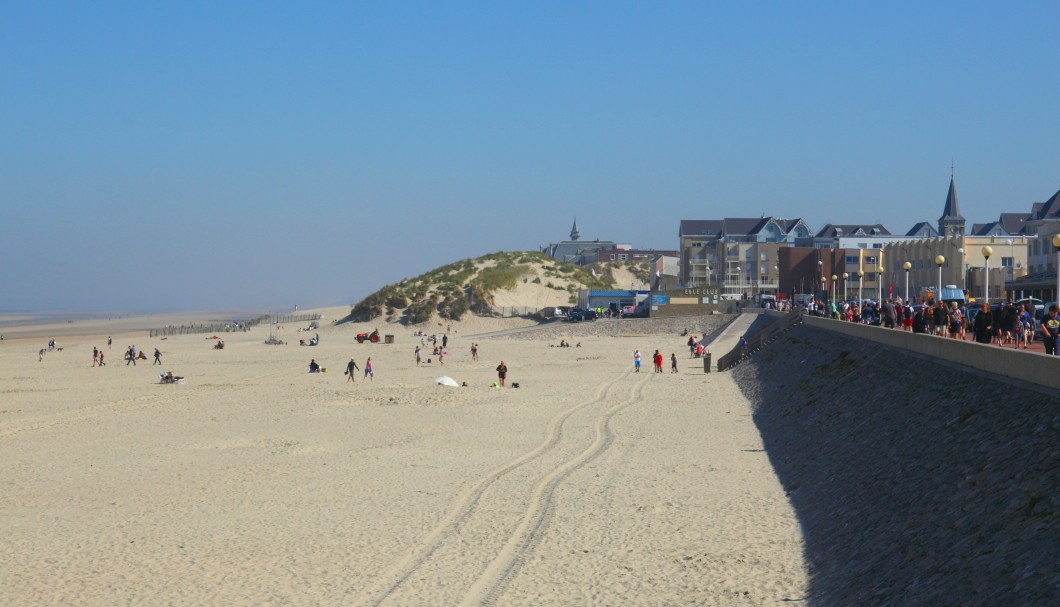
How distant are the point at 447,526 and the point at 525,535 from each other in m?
1.32

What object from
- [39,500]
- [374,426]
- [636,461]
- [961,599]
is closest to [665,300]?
[374,426]

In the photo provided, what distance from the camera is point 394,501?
55.7 feet

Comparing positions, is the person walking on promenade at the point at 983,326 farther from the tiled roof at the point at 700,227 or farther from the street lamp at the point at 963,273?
the tiled roof at the point at 700,227

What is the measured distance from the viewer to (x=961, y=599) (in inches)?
345

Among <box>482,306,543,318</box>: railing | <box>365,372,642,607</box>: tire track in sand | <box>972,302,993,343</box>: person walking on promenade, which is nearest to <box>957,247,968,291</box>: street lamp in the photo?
<box>482,306,543,318</box>: railing

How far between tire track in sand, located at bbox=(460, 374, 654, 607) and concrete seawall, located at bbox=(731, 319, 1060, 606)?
3.67m

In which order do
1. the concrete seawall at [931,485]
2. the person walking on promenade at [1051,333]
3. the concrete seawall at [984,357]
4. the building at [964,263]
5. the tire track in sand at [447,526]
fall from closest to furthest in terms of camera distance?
the concrete seawall at [931,485] < the concrete seawall at [984,357] < the tire track in sand at [447,526] < the person walking on promenade at [1051,333] < the building at [964,263]

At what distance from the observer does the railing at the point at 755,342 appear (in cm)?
4428

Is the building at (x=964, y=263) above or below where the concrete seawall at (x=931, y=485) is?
above

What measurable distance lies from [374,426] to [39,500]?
10686mm

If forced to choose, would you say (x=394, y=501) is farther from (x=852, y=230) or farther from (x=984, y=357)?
(x=852, y=230)

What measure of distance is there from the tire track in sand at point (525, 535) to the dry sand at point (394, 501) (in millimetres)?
45

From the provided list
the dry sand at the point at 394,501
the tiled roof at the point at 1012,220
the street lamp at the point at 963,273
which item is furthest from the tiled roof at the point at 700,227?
the dry sand at the point at 394,501

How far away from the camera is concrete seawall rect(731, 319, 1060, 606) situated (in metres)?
9.23
